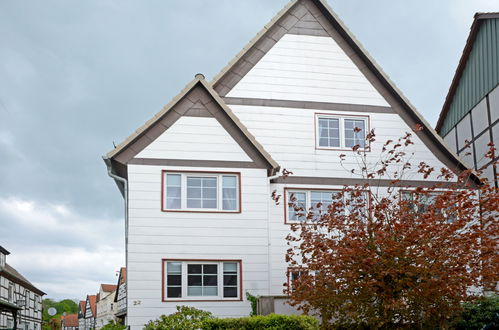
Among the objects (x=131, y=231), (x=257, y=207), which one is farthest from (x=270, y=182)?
(x=131, y=231)

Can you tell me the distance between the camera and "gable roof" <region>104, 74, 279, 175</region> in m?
18.8

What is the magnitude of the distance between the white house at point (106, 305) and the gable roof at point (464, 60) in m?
49.0

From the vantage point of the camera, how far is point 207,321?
1569 cm

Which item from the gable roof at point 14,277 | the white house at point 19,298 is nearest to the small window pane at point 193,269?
the white house at point 19,298

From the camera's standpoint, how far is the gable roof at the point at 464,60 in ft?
76.9

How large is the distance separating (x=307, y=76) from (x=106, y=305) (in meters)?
61.3

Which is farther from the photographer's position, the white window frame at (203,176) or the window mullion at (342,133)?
the window mullion at (342,133)

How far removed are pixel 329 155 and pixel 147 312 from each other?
781cm

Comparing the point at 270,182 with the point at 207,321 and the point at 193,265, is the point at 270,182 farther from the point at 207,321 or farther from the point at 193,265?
the point at 207,321

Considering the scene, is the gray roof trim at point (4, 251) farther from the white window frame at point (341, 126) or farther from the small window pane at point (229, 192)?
the white window frame at point (341, 126)

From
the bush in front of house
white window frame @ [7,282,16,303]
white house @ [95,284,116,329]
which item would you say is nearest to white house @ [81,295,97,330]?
white house @ [95,284,116,329]

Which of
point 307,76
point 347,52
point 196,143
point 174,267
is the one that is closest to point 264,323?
point 174,267

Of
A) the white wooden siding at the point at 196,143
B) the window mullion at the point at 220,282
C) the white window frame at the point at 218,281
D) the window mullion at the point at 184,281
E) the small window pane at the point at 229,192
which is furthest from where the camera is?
the small window pane at the point at 229,192

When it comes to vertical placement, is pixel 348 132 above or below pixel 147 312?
above
